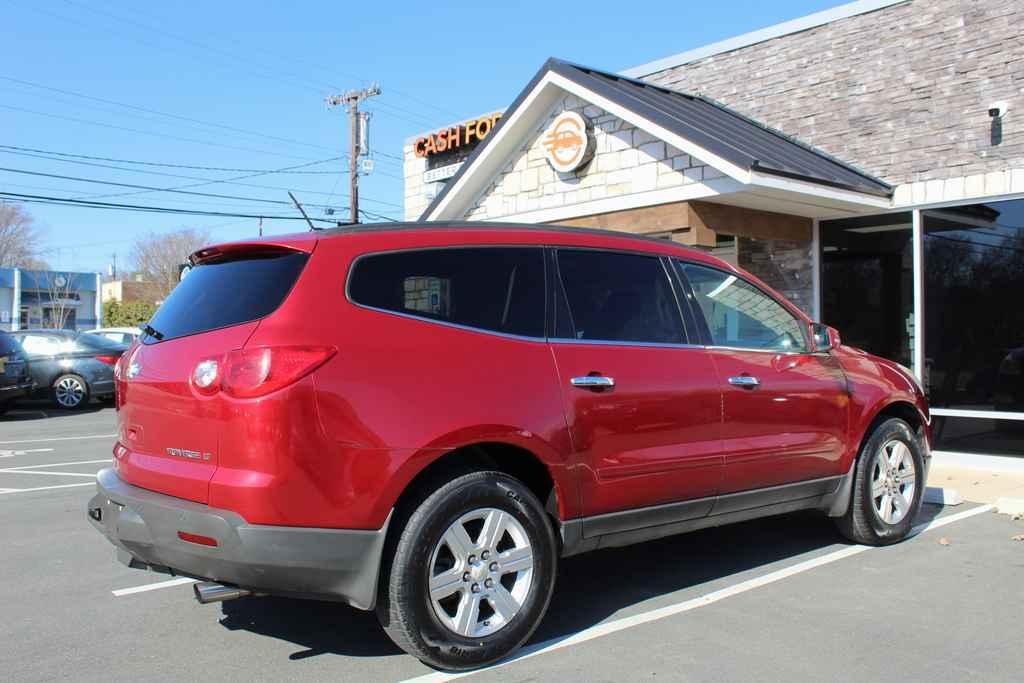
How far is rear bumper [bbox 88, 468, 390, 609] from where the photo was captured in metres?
3.39

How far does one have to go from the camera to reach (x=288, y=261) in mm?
3762

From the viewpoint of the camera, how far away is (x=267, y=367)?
135 inches

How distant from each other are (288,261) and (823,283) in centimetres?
858

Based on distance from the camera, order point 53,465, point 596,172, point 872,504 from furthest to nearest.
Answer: point 596,172
point 53,465
point 872,504

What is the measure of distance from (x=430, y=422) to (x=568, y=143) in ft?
24.6

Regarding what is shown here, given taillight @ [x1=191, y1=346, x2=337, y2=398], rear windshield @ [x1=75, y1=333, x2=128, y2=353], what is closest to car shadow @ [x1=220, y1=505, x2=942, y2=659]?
taillight @ [x1=191, y1=346, x2=337, y2=398]

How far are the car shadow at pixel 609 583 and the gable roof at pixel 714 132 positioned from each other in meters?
3.54

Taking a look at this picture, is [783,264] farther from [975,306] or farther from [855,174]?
[975,306]

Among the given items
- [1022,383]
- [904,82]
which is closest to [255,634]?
[1022,383]

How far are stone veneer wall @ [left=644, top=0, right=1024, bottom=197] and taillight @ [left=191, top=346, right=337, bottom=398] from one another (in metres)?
8.05

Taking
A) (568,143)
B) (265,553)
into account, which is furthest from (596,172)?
(265,553)

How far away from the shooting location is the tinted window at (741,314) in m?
4.98

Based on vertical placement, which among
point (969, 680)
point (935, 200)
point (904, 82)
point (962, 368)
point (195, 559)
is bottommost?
point (969, 680)

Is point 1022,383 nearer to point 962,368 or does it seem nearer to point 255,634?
point 962,368
